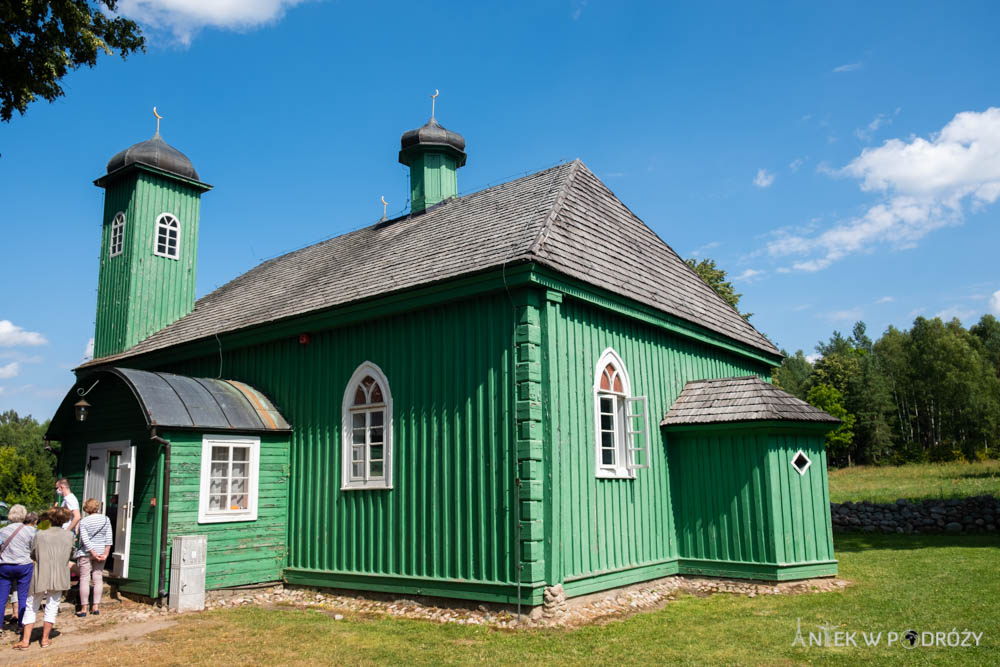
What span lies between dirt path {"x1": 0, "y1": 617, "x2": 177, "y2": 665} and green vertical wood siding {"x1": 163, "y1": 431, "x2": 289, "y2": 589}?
141 cm

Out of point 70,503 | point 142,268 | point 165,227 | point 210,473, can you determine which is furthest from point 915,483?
point 70,503

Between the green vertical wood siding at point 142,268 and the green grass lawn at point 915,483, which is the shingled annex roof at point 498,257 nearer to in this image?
the green vertical wood siding at point 142,268

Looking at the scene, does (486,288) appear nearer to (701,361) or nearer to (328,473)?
(328,473)

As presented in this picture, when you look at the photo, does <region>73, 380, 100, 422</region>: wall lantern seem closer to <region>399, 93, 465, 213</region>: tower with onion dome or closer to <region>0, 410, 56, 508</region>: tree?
<region>399, 93, 465, 213</region>: tower with onion dome

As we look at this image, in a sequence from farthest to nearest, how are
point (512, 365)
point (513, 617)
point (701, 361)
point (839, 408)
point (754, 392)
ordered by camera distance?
point (839, 408) < point (701, 361) < point (754, 392) < point (512, 365) < point (513, 617)

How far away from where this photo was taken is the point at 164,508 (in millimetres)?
11000

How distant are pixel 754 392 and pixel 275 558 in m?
8.33

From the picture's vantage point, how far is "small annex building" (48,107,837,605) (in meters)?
9.68

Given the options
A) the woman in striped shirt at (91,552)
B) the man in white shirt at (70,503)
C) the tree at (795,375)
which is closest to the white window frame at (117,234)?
the man in white shirt at (70,503)

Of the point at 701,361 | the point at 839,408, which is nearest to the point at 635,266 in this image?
the point at 701,361

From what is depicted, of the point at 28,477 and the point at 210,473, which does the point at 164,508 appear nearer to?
the point at 210,473

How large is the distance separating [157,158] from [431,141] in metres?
7.07

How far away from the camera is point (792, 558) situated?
11.0 meters


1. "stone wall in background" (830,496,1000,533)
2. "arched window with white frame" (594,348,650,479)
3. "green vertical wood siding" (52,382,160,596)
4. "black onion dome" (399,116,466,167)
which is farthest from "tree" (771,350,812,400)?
"green vertical wood siding" (52,382,160,596)
